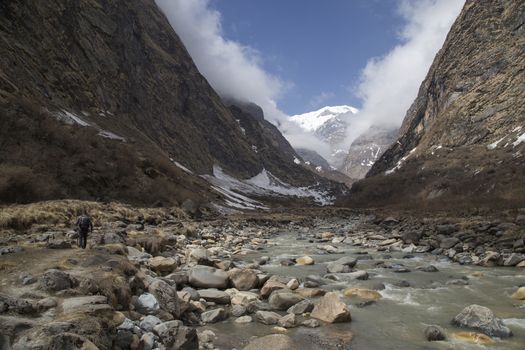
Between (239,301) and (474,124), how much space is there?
8306cm

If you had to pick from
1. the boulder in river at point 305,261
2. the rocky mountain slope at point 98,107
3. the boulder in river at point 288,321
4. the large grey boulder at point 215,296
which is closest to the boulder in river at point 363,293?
the boulder in river at point 288,321

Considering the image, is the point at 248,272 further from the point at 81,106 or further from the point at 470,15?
the point at 470,15

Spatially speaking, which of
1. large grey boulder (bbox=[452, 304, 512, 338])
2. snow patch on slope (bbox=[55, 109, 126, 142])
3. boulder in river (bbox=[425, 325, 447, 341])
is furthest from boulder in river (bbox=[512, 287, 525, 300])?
snow patch on slope (bbox=[55, 109, 126, 142])

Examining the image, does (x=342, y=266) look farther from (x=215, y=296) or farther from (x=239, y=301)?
(x=215, y=296)

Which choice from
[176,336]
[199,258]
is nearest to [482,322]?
[176,336]

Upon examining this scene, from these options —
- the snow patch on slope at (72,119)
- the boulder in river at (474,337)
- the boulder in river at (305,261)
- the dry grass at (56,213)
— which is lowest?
the dry grass at (56,213)

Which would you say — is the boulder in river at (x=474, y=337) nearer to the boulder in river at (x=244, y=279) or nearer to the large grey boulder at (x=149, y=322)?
the boulder in river at (x=244, y=279)

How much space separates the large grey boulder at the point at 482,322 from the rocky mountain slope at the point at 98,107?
78.4ft

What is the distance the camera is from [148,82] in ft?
374

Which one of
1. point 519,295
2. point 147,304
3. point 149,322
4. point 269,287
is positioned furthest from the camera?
point 519,295

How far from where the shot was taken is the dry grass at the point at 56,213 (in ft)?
63.2

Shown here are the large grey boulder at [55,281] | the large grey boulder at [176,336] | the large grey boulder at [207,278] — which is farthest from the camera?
the large grey boulder at [207,278]

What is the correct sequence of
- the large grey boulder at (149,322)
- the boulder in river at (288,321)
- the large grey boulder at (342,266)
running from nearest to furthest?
the large grey boulder at (149,322) < the boulder in river at (288,321) < the large grey boulder at (342,266)

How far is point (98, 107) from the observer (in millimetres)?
75500
